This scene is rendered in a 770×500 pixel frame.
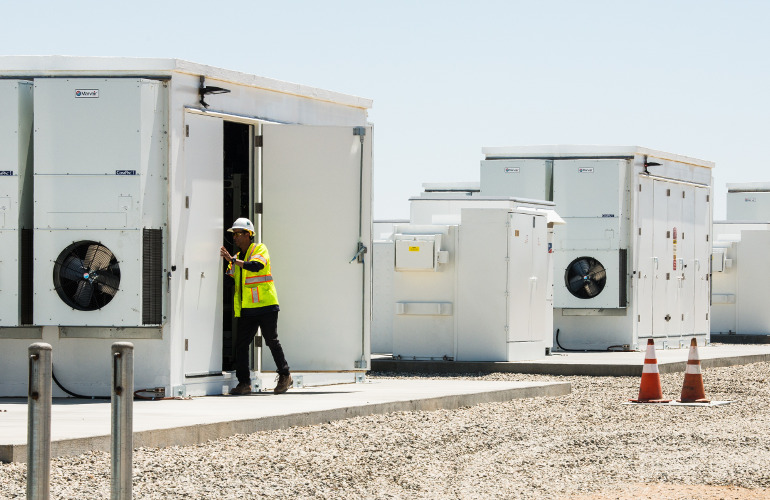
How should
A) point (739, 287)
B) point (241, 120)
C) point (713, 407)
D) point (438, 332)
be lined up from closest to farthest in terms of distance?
point (241, 120)
point (713, 407)
point (438, 332)
point (739, 287)

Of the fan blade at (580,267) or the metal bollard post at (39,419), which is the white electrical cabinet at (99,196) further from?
the fan blade at (580,267)

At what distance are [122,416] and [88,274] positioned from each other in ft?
20.5

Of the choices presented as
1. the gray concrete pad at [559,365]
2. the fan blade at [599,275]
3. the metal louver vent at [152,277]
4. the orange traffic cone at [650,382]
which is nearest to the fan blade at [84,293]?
the metal louver vent at [152,277]

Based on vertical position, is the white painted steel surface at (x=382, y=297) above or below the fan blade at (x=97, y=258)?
below

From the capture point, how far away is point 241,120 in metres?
13.0

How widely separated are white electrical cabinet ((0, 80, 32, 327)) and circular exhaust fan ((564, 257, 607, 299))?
10971mm

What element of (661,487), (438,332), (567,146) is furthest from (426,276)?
(661,487)

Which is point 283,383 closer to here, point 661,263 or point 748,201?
point 661,263

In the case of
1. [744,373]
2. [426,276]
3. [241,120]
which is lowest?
[744,373]

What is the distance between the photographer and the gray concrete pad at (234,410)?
9.09 metres

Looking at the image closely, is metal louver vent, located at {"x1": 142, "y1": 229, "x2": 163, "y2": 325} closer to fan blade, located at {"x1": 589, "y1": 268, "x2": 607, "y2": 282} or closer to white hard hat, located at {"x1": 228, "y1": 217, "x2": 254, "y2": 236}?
white hard hat, located at {"x1": 228, "y1": 217, "x2": 254, "y2": 236}

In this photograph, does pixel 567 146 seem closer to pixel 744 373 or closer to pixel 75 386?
pixel 744 373

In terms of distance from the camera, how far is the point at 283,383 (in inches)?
511

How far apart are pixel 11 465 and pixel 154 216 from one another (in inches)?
165
